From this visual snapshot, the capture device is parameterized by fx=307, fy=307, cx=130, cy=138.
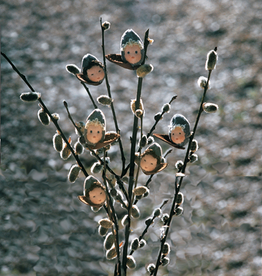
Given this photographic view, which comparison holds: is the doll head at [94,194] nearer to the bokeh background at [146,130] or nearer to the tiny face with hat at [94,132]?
the tiny face with hat at [94,132]

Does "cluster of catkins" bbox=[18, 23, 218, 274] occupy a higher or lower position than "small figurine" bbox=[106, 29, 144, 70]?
lower

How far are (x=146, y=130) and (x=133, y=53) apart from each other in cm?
49

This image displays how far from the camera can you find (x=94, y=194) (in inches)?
14.0

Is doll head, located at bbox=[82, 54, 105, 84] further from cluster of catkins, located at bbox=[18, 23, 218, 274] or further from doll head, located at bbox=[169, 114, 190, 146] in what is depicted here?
doll head, located at bbox=[169, 114, 190, 146]

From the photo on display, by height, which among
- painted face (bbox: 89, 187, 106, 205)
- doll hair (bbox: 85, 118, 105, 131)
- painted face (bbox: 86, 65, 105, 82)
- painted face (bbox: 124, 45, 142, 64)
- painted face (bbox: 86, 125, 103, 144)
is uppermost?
painted face (bbox: 124, 45, 142, 64)

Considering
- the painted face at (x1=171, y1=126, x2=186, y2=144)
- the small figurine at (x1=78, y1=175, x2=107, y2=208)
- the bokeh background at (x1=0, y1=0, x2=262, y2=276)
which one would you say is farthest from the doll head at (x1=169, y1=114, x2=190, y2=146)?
the bokeh background at (x1=0, y1=0, x2=262, y2=276)

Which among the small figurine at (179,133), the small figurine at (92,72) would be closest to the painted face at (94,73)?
the small figurine at (92,72)

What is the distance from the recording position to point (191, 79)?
0.91 meters

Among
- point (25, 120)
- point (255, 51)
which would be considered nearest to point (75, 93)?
point (25, 120)

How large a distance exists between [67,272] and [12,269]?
12 cm

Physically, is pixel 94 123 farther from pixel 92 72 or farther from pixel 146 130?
pixel 146 130

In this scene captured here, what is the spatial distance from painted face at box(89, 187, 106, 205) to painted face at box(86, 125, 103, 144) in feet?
0.19

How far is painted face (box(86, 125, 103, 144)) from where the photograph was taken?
338 mm

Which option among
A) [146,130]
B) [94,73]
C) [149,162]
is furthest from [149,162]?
[146,130]
